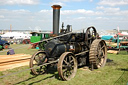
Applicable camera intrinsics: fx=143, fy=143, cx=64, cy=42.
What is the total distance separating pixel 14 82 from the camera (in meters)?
5.30

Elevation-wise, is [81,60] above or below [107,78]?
above

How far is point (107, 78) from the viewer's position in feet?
18.8

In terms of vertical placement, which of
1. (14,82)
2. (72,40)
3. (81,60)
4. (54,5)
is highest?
(54,5)

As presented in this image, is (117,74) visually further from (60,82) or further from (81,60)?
(60,82)

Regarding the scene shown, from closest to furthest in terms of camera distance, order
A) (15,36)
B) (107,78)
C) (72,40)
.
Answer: (107,78) → (72,40) → (15,36)

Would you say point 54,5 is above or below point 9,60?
above

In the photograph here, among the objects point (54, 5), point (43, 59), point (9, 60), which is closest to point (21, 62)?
point (9, 60)

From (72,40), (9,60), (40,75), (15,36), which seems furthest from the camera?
(15,36)

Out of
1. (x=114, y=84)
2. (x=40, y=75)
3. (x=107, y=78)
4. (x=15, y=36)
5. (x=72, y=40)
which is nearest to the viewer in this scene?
(x=114, y=84)

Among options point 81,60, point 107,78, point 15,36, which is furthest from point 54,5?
point 15,36

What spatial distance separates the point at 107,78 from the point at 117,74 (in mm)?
805

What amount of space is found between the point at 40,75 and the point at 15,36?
31327 mm

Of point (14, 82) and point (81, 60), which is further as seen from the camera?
point (81, 60)

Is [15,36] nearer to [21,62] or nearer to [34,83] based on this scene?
[21,62]
